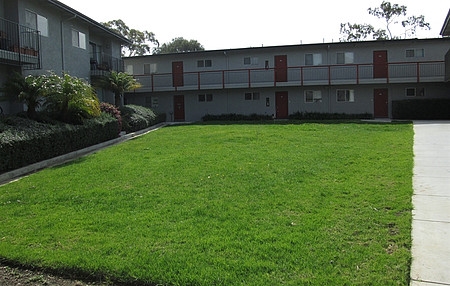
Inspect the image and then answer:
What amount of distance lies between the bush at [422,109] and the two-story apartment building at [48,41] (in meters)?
18.3

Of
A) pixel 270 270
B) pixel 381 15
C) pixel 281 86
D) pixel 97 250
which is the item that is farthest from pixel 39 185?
pixel 381 15

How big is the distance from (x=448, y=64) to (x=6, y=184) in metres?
22.3

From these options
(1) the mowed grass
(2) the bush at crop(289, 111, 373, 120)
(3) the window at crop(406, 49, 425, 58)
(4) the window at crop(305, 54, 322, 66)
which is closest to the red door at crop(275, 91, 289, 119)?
(2) the bush at crop(289, 111, 373, 120)

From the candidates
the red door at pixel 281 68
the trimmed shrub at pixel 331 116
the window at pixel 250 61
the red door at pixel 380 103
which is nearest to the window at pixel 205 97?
the window at pixel 250 61

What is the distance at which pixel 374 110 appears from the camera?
89.5ft

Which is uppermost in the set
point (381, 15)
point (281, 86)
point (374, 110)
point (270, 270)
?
point (381, 15)

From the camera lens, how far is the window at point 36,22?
16.3 m

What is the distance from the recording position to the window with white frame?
2638 centimetres

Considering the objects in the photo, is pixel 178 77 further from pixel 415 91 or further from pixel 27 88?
pixel 27 88

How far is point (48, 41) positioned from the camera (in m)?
17.6

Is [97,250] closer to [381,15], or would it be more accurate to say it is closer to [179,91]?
[179,91]

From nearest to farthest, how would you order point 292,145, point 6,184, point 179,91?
1. point 6,184
2. point 292,145
3. point 179,91

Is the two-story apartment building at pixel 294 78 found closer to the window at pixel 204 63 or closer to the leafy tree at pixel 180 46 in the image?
the window at pixel 204 63

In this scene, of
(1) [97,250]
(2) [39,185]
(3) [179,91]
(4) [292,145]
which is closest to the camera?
(1) [97,250]
